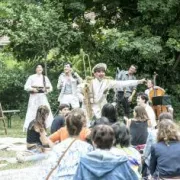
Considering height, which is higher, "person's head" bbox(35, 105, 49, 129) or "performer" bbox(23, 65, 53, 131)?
"performer" bbox(23, 65, 53, 131)

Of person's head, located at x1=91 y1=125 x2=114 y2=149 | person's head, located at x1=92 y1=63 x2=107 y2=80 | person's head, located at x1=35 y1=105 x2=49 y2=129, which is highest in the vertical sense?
person's head, located at x1=92 y1=63 x2=107 y2=80

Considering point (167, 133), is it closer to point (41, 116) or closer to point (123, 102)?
point (41, 116)

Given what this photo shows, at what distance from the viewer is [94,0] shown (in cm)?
2005

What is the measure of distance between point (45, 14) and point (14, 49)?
2.64 metres

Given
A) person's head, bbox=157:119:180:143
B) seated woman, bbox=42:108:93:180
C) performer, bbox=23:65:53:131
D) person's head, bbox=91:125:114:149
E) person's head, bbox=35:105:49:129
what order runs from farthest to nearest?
1. performer, bbox=23:65:53:131
2. person's head, bbox=35:105:49:129
3. person's head, bbox=157:119:180:143
4. seated woman, bbox=42:108:93:180
5. person's head, bbox=91:125:114:149

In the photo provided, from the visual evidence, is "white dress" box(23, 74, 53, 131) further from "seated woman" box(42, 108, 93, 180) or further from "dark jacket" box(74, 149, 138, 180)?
"dark jacket" box(74, 149, 138, 180)

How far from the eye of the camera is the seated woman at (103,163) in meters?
4.89

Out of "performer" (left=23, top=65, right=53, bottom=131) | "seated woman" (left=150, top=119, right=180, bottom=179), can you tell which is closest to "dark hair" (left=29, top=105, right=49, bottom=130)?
"seated woman" (left=150, top=119, right=180, bottom=179)

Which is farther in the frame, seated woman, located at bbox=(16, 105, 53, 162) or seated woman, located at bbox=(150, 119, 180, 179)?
seated woman, located at bbox=(16, 105, 53, 162)

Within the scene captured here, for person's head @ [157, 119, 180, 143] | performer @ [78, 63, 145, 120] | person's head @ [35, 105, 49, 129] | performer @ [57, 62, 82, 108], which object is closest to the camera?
person's head @ [157, 119, 180, 143]

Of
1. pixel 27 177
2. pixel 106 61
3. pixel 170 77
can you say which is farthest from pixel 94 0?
pixel 27 177

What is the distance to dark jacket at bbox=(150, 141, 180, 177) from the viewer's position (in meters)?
5.92

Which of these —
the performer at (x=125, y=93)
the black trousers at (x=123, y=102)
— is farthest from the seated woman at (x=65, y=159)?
the black trousers at (x=123, y=102)

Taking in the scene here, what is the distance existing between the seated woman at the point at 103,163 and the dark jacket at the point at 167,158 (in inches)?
39.3
